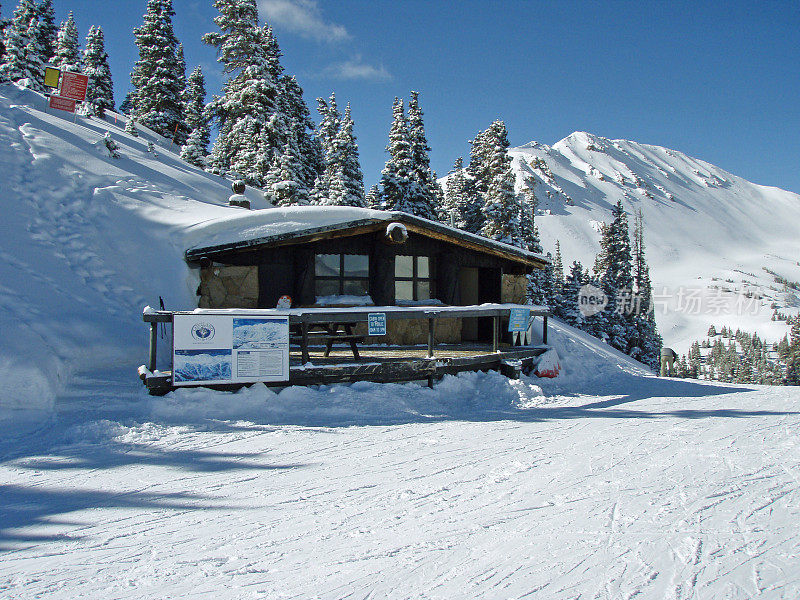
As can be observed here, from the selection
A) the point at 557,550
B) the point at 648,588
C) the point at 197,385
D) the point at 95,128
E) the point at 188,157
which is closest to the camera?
the point at 648,588

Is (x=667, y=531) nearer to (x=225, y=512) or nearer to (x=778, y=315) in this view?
(x=225, y=512)

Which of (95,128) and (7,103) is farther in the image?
(95,128)

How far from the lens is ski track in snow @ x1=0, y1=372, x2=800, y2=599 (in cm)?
302

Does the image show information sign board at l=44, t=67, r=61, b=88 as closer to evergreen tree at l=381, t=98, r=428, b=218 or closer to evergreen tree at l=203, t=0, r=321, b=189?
evergreen tree at l=203, t=0, r=321, b=189

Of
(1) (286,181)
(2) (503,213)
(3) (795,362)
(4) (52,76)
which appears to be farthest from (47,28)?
(3) (795,362)

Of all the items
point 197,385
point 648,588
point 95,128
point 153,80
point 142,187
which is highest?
point 153,80

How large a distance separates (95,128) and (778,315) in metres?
172

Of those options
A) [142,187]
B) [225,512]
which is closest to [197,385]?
[225,512]

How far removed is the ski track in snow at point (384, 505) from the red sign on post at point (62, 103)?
25109mm

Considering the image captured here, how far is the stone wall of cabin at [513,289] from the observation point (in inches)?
550

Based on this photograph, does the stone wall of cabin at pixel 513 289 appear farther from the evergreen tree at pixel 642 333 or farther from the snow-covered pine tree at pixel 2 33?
the snow-covered pine tree at pixel 2 33

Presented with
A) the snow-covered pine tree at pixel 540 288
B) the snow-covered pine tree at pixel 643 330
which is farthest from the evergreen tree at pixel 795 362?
the snow-covered pine tree at pixel 540 288

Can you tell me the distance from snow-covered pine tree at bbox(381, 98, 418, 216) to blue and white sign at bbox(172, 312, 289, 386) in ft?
76.9

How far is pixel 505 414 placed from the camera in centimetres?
786
